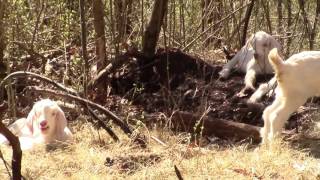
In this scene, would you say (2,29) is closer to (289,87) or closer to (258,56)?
(258,56)

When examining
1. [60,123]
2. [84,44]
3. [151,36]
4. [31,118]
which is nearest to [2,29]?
[84,44]

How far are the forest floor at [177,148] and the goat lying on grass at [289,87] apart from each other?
202 mm

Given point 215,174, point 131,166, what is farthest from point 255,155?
point 131,166

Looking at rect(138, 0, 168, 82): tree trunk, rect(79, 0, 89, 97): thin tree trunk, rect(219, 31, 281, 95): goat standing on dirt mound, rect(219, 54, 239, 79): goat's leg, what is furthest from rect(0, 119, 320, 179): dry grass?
rect(138, 0, 168, 82): tree trunk

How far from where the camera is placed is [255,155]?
530 cm

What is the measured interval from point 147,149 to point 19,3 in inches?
124

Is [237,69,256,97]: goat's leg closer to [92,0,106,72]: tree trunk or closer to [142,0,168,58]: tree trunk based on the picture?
[142,0,168,58]: tree trunk

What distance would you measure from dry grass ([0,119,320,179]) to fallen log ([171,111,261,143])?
215mm

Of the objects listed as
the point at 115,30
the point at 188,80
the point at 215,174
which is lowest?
the point at 215,174

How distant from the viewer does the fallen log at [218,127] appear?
19.3 feet

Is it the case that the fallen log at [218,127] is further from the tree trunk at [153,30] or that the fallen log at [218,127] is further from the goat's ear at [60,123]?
the tree trunk at [153,30]

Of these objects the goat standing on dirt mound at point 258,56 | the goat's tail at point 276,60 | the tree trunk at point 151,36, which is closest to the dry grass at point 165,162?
the goat's tail at point 276,60

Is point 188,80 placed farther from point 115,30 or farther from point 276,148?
point 276,148

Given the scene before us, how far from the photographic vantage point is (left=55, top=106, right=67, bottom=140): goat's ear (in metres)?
5.73
